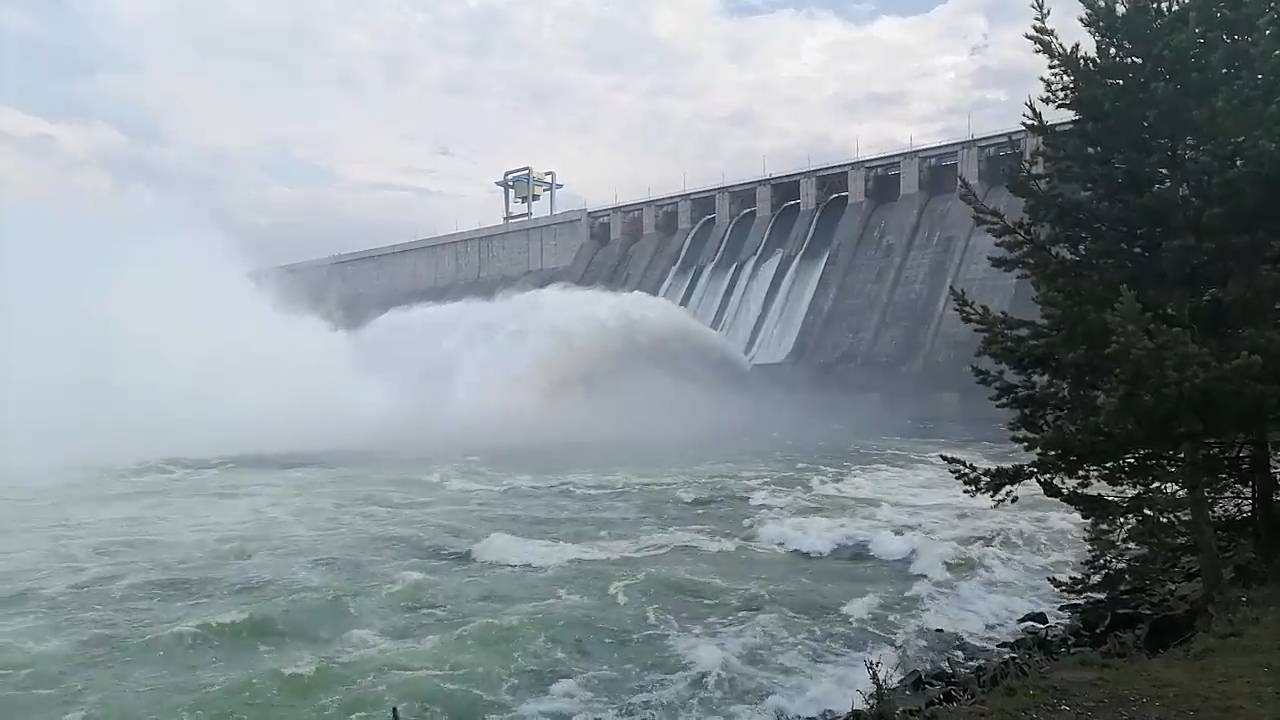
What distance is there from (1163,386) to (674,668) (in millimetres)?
4801

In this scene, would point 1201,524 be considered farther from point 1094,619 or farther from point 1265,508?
point 1094,619

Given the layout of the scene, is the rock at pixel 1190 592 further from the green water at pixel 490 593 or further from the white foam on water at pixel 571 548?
the white foam on water at pixel 571 548

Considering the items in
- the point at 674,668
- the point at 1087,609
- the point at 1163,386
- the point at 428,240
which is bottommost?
the point at 674,668

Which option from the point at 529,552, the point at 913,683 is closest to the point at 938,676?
the point at 913,683

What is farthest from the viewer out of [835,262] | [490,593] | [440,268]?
[440,268]

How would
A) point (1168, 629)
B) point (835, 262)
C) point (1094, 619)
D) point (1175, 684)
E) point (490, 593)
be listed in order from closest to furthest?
point (1175, 684), point (1168, 629), point (1094, 619), point (490, 593), point (835, 262)

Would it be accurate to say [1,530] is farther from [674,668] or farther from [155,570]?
[674,668]

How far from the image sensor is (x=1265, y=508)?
6.88 m

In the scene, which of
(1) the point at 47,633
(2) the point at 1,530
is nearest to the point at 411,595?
(1) the point at 47,633

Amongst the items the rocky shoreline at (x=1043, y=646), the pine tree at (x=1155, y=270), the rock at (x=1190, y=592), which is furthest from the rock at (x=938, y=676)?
the rock at (x=1190, y=592)

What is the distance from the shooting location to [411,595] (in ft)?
34.0

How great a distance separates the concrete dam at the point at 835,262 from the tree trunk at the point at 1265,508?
24601mm

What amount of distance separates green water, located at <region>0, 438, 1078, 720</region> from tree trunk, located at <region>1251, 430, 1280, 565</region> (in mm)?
2911

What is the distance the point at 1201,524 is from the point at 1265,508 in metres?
0.70
